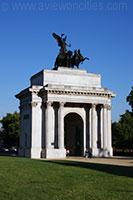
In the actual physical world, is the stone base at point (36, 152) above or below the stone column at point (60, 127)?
below

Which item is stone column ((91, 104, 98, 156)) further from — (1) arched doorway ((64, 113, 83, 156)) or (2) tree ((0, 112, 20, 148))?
(2) tree ((0, 112, 20, 148))

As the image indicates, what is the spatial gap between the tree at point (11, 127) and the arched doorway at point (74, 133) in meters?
35.6

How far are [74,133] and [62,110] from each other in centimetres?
733

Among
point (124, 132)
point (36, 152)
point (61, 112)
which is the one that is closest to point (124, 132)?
point (124, 132)

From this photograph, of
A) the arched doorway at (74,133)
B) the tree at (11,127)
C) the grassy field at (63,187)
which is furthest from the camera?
the tree at (11,127)

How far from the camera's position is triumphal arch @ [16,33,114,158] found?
184ft

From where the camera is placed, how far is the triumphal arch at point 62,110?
5612 cm

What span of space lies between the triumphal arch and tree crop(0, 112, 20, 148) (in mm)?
37228

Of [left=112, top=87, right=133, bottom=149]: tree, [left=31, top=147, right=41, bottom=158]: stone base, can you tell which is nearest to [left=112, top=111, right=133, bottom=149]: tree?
[left=112, top=87, right=133, bottom=149]: tree

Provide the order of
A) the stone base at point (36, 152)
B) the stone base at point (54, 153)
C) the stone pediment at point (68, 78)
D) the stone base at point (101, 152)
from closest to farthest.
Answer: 1. the stone base at point (54, 153)
2. the stone base at point (36, 152)
3. the stone base at point (101, 152)
4. the stone pediment at point (68, 78)

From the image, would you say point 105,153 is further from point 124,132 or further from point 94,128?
point 124,132

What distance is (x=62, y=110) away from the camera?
56.9 meters

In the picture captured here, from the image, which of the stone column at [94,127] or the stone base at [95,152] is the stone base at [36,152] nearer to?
the stone base at [95,152]

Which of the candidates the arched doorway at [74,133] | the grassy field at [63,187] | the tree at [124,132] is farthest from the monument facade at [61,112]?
the grassy field at [63,187]
